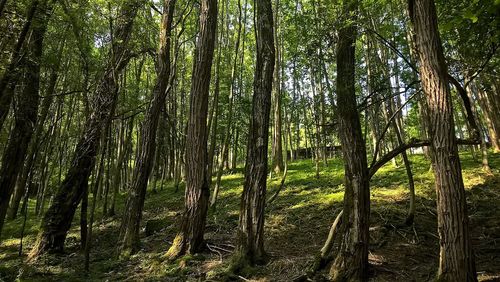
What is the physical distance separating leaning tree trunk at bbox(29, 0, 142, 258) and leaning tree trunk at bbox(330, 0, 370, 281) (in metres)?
5.13

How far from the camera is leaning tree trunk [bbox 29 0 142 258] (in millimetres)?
7746

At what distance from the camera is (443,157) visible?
3.52 meters

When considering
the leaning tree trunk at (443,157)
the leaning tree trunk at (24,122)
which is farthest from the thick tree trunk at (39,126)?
the leaning tree trunk at (443,157)

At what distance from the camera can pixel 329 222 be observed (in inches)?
312

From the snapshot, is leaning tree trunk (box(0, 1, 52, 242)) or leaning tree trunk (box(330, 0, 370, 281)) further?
leaning tree trunk (box(0, 1, 52, 242))

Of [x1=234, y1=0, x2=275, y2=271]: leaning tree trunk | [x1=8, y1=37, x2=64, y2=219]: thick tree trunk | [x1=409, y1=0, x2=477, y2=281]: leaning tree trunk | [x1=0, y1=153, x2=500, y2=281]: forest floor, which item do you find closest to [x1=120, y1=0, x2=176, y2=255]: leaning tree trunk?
[x1=0, y1=153, x2=500, y2=281]: forest floor

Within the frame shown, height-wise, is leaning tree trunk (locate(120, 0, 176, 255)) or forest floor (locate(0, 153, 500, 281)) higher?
leaning tree trunk (locate(120, 0, 176, 255))

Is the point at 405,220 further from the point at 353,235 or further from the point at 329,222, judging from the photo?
the point at 353,235

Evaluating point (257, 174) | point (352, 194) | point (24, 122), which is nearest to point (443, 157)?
point (352, 194)

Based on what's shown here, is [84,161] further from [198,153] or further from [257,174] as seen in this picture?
[257,174]

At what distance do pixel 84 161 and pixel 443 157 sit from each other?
8.00 m

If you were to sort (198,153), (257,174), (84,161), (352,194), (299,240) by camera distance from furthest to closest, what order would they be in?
(84,161) → (299,240) → (198,153) → (257,174) → (352,194)

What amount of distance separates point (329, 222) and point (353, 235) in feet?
11.9

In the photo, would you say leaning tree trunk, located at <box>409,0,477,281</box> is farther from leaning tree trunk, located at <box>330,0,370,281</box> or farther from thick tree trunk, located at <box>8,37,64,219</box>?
thick tree trunk, located at <box>8,37,64,219</box>
